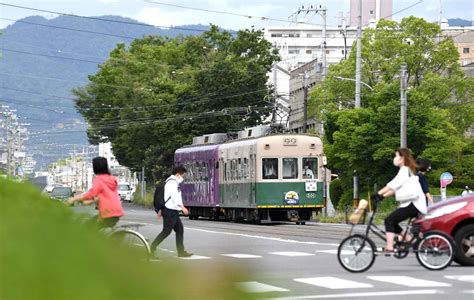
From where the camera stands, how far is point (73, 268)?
1.82 metres

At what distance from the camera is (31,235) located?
6.22 ft

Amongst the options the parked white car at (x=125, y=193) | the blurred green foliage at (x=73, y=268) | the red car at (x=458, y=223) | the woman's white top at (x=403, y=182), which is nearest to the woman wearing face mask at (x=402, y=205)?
the woman's white top at (x=403, y=182)

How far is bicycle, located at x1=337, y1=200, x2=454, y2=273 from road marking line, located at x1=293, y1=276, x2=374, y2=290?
3.22ft

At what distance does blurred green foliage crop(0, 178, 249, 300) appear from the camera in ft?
5.79

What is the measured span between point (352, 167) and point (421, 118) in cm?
476

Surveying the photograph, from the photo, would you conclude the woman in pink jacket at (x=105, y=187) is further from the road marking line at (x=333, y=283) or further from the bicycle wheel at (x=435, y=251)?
the bicycle wheel at (x=435, y=251)

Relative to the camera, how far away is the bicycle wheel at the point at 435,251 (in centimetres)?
1565

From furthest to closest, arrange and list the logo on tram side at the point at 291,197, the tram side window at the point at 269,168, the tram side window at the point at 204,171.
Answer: the tram side window at the point at 204,171 < the tram side window at the point at 269,168 < the logo on tram side at the point at 291,197

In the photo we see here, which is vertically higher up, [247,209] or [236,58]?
[236,58]

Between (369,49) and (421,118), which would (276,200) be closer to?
(421,118)

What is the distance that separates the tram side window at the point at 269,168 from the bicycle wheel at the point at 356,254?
24.8 meters

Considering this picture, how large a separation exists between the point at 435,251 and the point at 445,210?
35.8 inches

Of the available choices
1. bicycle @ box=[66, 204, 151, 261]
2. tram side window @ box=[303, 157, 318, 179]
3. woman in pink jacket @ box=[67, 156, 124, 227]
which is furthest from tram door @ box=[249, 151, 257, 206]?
bicycle @ box=[66, 204, 151, 261]

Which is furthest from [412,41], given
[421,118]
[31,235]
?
[31,235]
